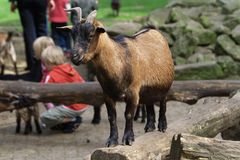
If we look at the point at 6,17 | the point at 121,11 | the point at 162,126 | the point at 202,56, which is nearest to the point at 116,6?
the point at 121,11

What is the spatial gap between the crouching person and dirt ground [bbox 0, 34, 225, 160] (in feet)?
0.53

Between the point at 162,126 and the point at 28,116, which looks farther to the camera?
the point at 28,116

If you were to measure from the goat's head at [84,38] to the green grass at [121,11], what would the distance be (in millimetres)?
14969

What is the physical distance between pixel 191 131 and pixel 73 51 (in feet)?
5.04

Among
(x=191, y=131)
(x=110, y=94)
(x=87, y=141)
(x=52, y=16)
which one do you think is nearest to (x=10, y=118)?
(x=87, y=141)

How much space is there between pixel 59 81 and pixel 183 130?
11.1 feet

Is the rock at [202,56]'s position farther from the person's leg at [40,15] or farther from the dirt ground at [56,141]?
the person's leg at [40,15]

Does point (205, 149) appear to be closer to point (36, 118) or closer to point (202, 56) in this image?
point (36, 118)

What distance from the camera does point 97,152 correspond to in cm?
448

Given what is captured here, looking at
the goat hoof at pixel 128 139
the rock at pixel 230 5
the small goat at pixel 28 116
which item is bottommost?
the rock at pixel 230 5

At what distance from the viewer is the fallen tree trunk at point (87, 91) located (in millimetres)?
7777

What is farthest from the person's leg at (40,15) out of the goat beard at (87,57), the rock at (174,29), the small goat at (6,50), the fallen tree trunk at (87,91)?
the goat beard at (87,57)

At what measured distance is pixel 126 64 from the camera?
15.0ft

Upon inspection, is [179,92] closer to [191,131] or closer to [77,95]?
[77,95]
